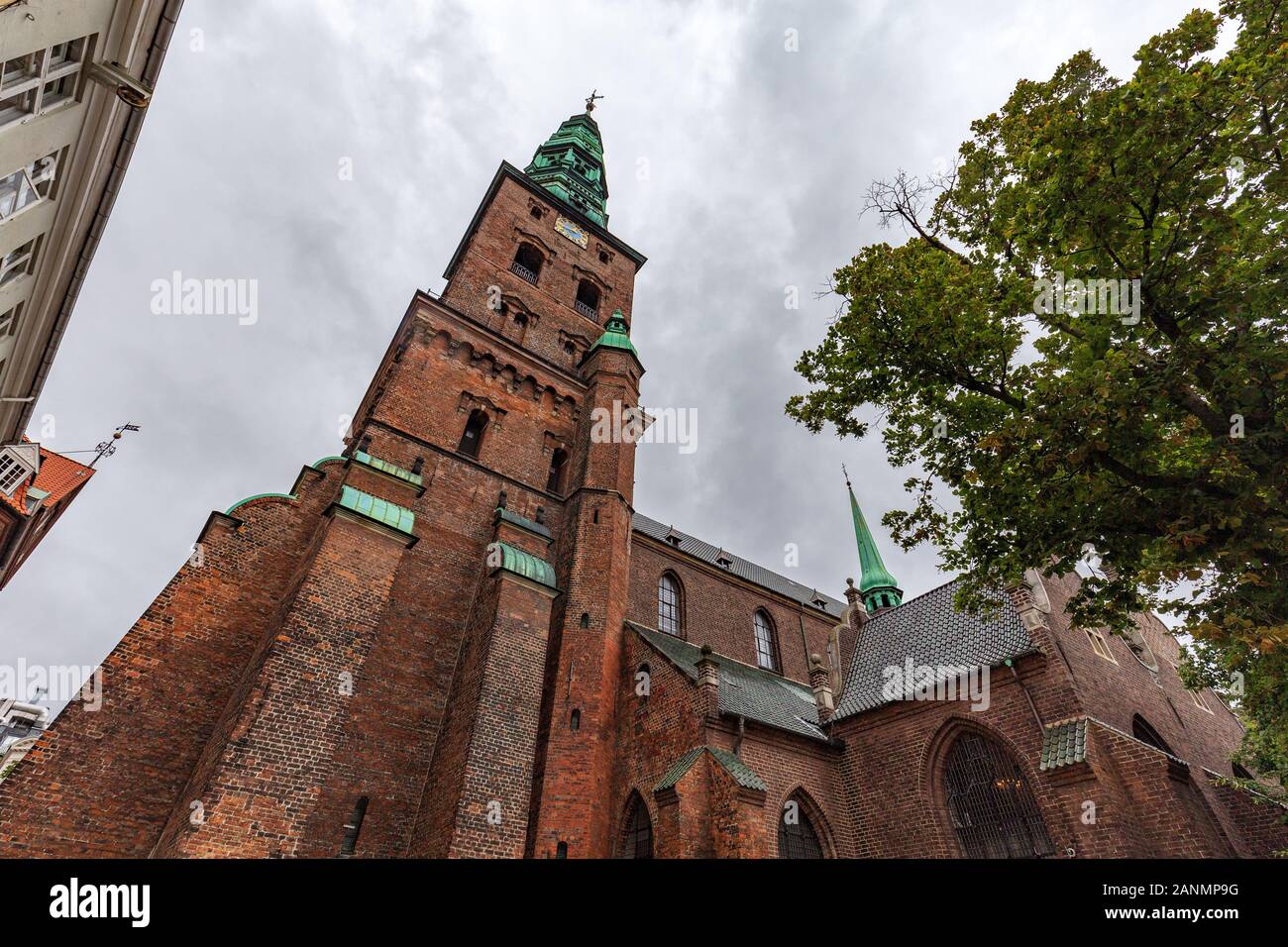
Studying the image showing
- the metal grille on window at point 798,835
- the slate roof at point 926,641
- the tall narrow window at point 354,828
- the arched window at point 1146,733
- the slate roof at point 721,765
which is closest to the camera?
the tall narrow window at point 354,828

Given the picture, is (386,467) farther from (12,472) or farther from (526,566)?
(12,472)

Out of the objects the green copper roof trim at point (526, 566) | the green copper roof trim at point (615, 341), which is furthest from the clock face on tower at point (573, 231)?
the green copper roof trim at point (526, 566)

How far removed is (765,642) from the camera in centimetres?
2256

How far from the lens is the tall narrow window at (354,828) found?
10.6 meters

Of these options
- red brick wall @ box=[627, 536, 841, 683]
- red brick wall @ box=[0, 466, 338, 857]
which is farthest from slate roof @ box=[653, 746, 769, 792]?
red brick wall @ box=[0, 466, 338, 857]

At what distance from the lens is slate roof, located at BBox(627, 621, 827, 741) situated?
14117 millimetres

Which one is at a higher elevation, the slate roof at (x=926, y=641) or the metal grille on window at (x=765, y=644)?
the metal grille on window at (x=765, y=644)

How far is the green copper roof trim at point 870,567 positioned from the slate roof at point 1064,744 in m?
17.9

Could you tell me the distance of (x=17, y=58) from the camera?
627 centimetres

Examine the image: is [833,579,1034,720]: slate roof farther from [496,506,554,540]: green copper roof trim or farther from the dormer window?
the dormer window

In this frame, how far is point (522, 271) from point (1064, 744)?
20.4 metres

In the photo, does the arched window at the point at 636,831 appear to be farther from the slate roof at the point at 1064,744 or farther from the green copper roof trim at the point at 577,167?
the green copper roof trim at the point at 577,167

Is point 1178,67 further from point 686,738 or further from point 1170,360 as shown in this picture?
point 686,738

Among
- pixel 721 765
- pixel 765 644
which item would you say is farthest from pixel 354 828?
pixel 765 644
